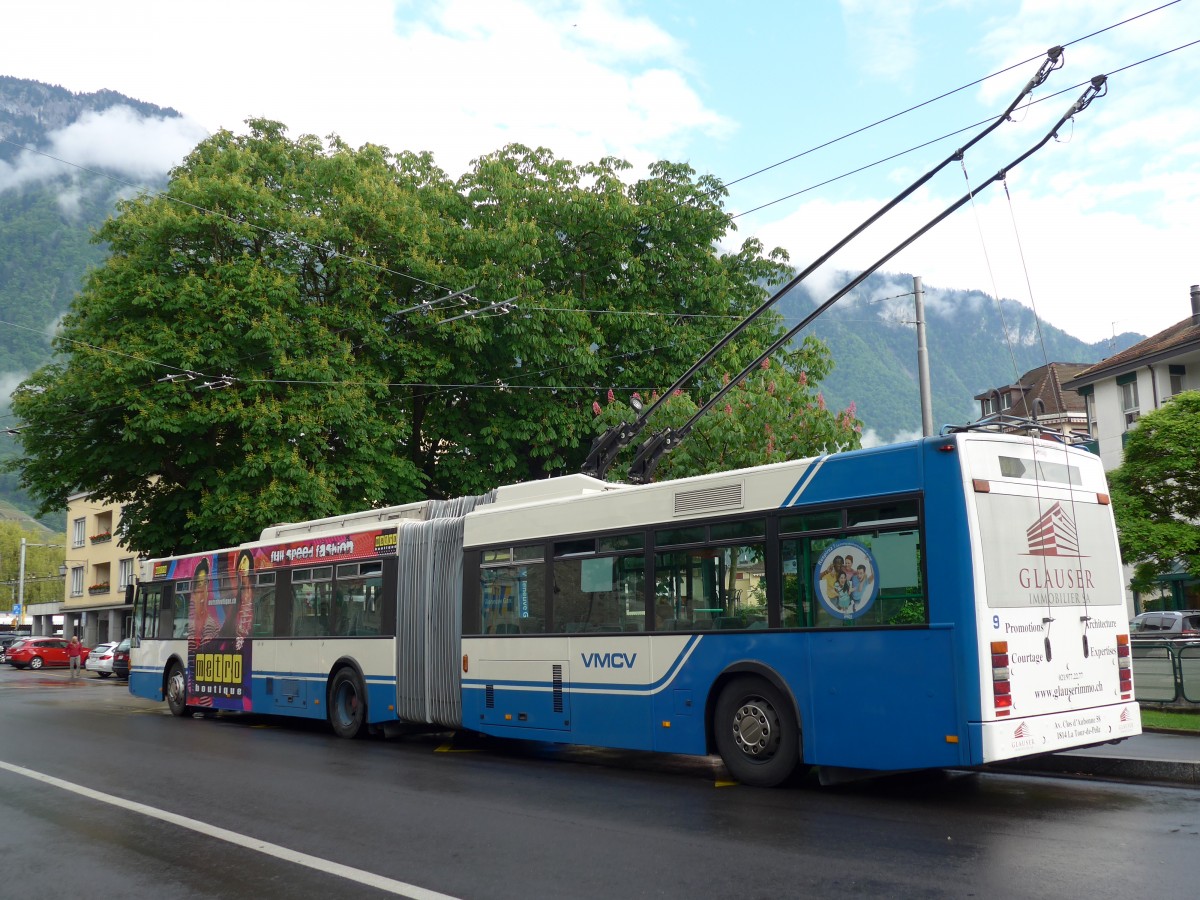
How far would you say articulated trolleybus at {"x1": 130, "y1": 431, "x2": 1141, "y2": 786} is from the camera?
9.11 meters

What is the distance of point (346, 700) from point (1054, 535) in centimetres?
1069

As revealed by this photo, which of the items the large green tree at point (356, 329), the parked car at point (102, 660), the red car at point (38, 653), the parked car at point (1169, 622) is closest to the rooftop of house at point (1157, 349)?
the parked car at point (1169, 622)

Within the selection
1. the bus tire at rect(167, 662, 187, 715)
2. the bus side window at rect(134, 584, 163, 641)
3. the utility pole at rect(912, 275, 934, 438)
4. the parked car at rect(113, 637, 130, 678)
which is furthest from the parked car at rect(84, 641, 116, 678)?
the utility pole at rect(912, 275, 934, 438)

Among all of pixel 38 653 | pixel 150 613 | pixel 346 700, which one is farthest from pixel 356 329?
pixel 38 653

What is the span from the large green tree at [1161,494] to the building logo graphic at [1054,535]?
1463cm

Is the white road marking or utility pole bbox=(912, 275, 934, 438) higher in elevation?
utility pole bbox=(912, 275, 934, 438)

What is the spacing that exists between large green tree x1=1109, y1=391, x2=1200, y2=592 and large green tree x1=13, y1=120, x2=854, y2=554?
28.7ft

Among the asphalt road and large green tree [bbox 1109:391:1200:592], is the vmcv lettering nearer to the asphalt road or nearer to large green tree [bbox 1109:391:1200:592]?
the asphalt road

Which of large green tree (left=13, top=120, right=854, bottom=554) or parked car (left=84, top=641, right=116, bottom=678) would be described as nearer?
large green tree (left=13, top=120, right=854, bottom=554)

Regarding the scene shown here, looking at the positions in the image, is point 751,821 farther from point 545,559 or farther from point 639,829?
point 545,559

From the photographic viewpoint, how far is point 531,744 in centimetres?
1552

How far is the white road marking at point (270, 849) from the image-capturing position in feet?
21.5

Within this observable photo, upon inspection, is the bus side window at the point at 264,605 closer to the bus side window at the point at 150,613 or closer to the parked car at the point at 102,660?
the bus side window at the point at 150,613

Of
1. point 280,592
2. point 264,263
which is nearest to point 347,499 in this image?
point 264,263
